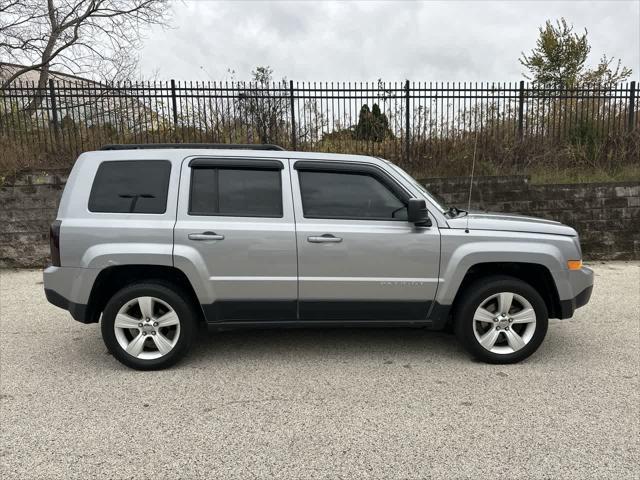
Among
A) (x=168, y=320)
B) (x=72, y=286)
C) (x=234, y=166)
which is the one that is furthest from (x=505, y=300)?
(x=72, y=286)

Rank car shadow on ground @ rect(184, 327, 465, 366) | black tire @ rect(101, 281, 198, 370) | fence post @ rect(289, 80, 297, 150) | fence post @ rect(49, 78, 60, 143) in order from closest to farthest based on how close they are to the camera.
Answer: black tire @ rect(101, 281, 198, 370), car shadow on ground @ rect(184, 327, 465, 366), fence post @ rect(49, 78, 60, 143), fence post @ rect(289, 80, 297, 150)

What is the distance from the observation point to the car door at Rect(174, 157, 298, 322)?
148 inches

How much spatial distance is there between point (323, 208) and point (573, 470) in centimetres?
247

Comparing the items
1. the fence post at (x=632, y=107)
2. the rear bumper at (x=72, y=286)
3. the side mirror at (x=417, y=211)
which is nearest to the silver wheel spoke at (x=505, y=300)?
the side mirror at (x=417, y=211)

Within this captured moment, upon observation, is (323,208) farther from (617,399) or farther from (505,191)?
(505,191)

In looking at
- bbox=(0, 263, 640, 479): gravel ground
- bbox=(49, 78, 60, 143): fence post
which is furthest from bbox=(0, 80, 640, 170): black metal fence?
bbox=(0, 263, 640, 479): gravel ground

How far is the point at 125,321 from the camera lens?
3809mm

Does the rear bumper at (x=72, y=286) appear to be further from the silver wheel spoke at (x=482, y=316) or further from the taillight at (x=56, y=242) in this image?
the silver wheel spoke at (x=482, y=316)

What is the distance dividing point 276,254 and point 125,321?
1.36 m

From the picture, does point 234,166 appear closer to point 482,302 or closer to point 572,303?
point 482,302

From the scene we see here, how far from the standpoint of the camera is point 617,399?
3.39 meters

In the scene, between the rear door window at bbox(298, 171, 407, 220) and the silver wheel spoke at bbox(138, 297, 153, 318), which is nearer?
the silver wheel spoke at bbox(138, 297, 153, 318)

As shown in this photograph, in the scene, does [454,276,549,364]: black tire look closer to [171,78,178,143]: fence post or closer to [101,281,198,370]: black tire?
[101,281,198,370]: black tire

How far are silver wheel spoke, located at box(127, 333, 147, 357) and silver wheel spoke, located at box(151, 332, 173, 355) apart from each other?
0.35 ft
